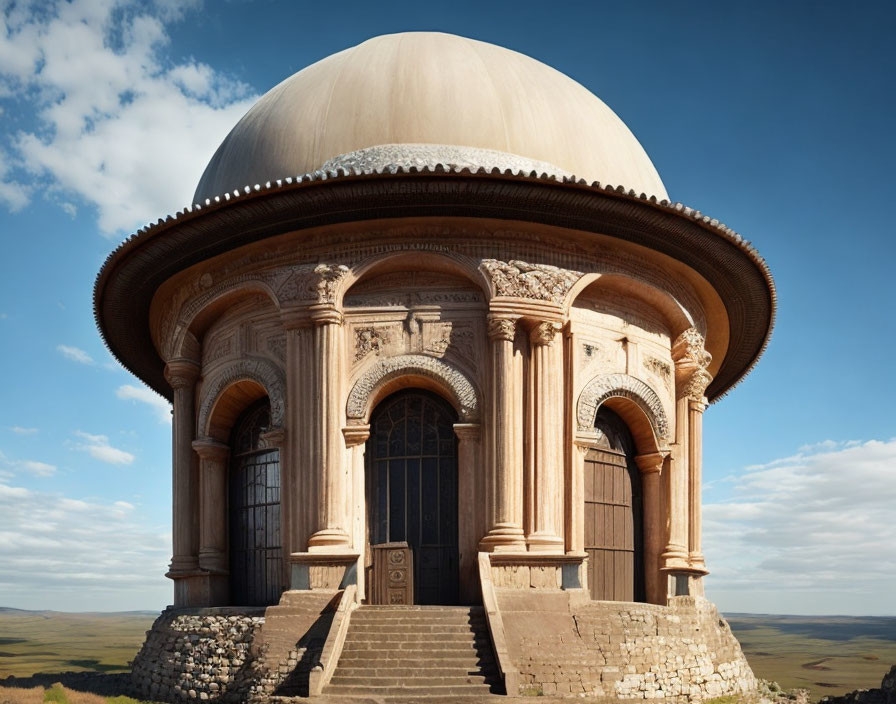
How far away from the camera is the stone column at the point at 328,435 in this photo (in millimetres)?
→ 17234

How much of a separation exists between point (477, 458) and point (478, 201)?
4.20 metres

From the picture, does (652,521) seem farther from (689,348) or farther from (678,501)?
(689,348)

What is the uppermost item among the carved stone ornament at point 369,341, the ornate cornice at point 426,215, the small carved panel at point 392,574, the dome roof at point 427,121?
the dome roof at point 427,121

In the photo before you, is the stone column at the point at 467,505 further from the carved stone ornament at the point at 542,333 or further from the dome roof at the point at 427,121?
the dome roof at the point at 427,121

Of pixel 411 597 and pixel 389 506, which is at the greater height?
pixel 389 506

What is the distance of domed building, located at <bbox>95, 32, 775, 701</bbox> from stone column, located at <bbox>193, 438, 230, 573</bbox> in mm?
52

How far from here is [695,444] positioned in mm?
21188

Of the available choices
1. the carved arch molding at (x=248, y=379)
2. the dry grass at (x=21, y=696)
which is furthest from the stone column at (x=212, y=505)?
the dry grass at (x=21, y=696)

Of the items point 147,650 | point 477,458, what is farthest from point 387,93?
point 147,650

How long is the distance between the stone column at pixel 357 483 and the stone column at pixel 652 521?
215 inches

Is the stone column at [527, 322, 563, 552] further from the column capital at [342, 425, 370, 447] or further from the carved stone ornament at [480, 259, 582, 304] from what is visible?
the column capital at [342, 425, 370, 447]

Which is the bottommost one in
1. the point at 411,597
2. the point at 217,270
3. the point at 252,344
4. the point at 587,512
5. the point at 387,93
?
the point at 411,597

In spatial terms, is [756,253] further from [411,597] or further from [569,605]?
[411,597]

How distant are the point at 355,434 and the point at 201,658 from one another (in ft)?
14.2
